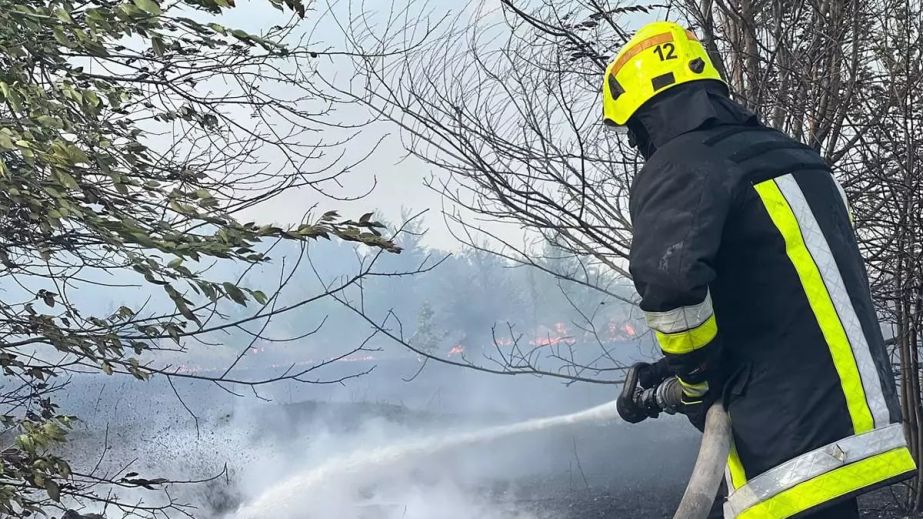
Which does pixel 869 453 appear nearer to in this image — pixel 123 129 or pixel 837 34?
pixel 837 34

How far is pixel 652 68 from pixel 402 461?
13362mm

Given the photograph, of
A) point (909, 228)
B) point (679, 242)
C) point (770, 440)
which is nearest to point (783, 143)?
point (679, 242)

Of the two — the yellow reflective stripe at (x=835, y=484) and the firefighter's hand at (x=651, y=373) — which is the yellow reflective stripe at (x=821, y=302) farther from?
the firefighter's hand at (x=651, y=373)

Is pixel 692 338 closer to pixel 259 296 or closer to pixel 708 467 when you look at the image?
pixel 708 467

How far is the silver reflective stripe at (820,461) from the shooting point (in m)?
2.13

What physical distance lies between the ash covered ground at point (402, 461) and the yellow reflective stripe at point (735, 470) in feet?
9.56

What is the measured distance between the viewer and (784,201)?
2244mm

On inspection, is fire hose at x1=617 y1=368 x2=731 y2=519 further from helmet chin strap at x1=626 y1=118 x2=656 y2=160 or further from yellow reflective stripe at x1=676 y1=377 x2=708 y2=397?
helmet chin strap at x1=626 y1=118 x2=656 y2=160

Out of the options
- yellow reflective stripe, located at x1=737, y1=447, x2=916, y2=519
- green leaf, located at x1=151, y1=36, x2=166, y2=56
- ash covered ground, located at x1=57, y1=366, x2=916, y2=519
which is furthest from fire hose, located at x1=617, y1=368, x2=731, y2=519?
ash covered ground, located at x1=57, y1=366, x2=916, y2=519

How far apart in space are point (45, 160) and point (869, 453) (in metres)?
2.48

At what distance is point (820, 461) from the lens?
2.14 m

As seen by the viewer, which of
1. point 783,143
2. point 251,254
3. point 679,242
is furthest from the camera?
point 251,254

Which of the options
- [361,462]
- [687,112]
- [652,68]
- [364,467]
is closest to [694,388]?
[687,112]

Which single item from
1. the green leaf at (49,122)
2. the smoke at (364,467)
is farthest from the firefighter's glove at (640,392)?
the smoke at (364,467)
